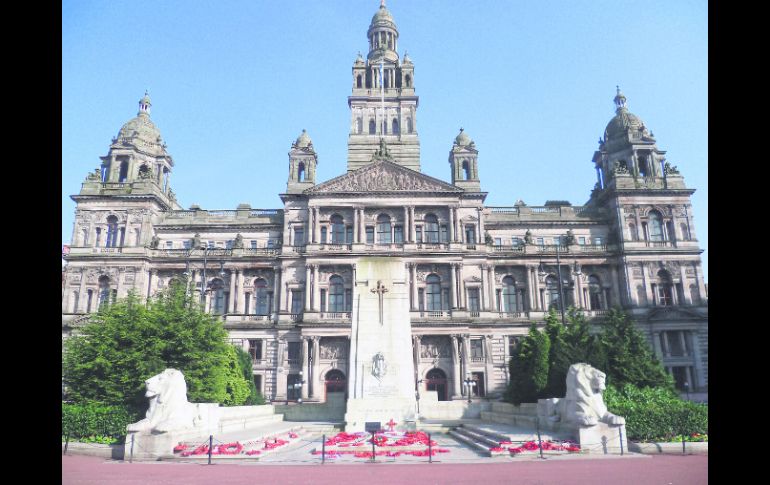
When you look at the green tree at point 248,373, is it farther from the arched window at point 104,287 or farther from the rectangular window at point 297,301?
the arched window at point 104,287

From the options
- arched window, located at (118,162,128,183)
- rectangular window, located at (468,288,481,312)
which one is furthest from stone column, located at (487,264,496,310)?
arched window, located at (118,162,128,183)

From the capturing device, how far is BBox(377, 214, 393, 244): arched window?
5256 centimetres

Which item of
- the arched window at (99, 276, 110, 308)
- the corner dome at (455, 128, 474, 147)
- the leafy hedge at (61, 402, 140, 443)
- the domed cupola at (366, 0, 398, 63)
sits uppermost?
the domed cupola at (366, 0, 398, 63)

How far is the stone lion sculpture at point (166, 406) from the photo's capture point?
1752cm

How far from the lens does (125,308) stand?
2753 centimetres

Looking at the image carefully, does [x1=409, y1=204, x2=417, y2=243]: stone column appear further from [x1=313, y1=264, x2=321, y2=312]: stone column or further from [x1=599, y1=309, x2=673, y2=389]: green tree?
[x1=599, y1=309, x2=673, y2=389]: green tree

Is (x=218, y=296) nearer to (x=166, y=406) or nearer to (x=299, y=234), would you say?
(x=299, y=234)

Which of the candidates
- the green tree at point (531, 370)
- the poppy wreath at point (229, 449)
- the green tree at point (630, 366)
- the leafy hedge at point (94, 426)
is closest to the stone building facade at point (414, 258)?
the green tree at point (531, 370)

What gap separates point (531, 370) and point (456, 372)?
69.5 feet

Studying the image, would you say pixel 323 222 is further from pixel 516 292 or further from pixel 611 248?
pixel 611 248

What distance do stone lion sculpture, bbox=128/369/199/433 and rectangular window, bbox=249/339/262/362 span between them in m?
30.9

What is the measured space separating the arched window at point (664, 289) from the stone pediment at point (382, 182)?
72.1 feet

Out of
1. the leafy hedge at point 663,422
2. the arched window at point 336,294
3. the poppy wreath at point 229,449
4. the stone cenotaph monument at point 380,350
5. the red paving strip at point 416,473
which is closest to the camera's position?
the red paving strip at point 416,473
